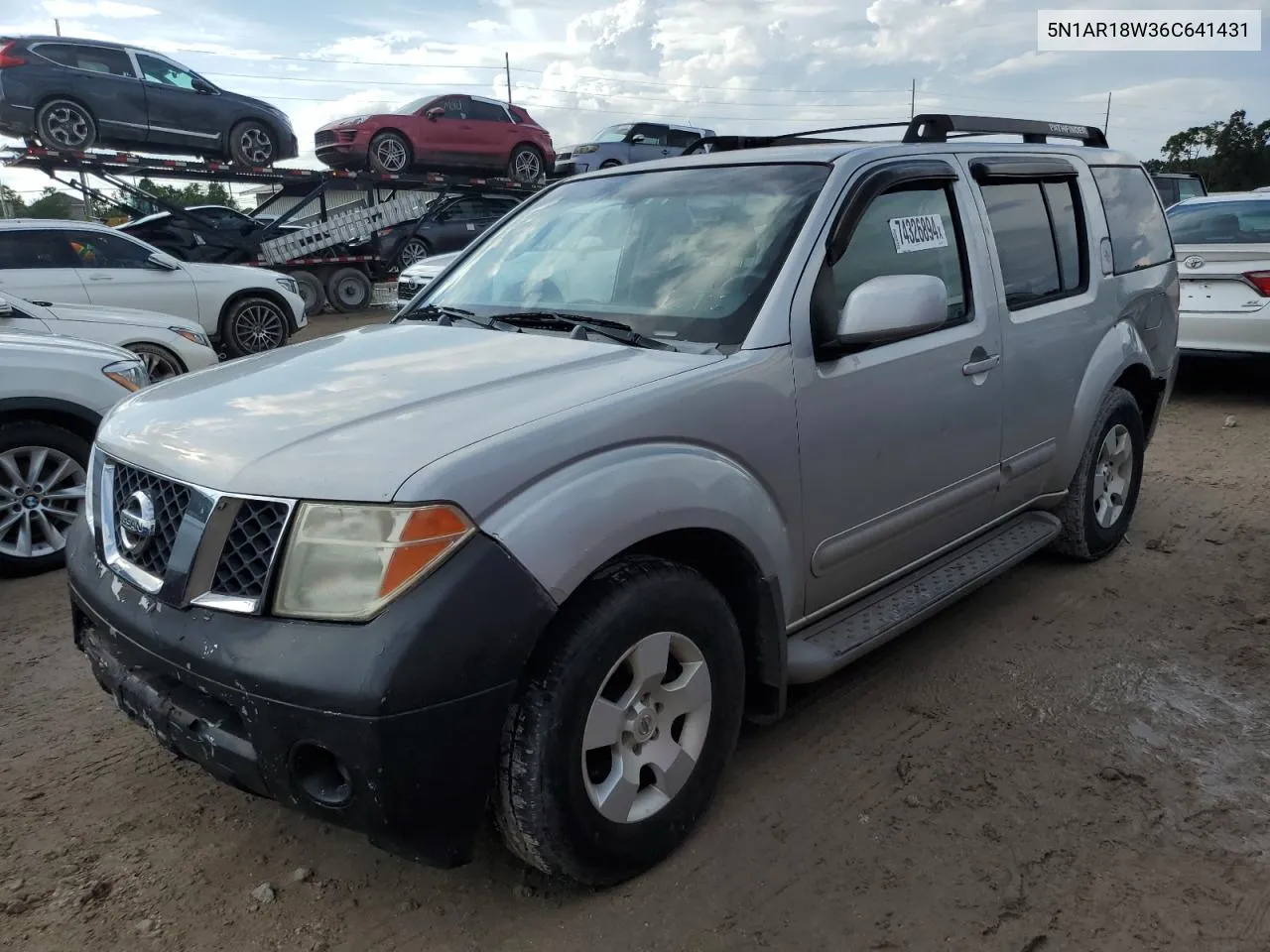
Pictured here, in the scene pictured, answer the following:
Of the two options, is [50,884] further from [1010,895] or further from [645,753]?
[1010,895]

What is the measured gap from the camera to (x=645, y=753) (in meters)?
2.42

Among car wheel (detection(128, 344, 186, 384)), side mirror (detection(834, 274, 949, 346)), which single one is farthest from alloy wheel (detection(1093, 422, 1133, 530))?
car wheel (detection(128, 344, 186, 384))

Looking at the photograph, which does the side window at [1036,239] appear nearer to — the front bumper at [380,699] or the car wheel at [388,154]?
the front bumper at [380,699]

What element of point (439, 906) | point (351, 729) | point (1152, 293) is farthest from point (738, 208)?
point (1152, 293)

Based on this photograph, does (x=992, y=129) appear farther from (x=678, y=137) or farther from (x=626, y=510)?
(x=678, y=137)

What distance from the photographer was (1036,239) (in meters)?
3.91

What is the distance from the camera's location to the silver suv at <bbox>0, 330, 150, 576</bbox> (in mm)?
4723

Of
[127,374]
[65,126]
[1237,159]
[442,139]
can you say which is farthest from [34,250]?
[1237,159]

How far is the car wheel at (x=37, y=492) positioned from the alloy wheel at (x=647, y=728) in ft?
11.8

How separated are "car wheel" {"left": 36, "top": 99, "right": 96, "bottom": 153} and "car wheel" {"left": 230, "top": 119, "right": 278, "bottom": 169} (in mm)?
2129

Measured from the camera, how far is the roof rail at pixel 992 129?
364 cm

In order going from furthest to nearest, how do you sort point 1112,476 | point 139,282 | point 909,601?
point 139,282 → point 1112,476 → point 909,601

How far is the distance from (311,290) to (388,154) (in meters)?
3.17

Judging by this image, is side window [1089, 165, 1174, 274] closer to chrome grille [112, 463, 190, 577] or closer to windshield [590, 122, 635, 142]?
chrome grille [112, 463, 190, 577]
